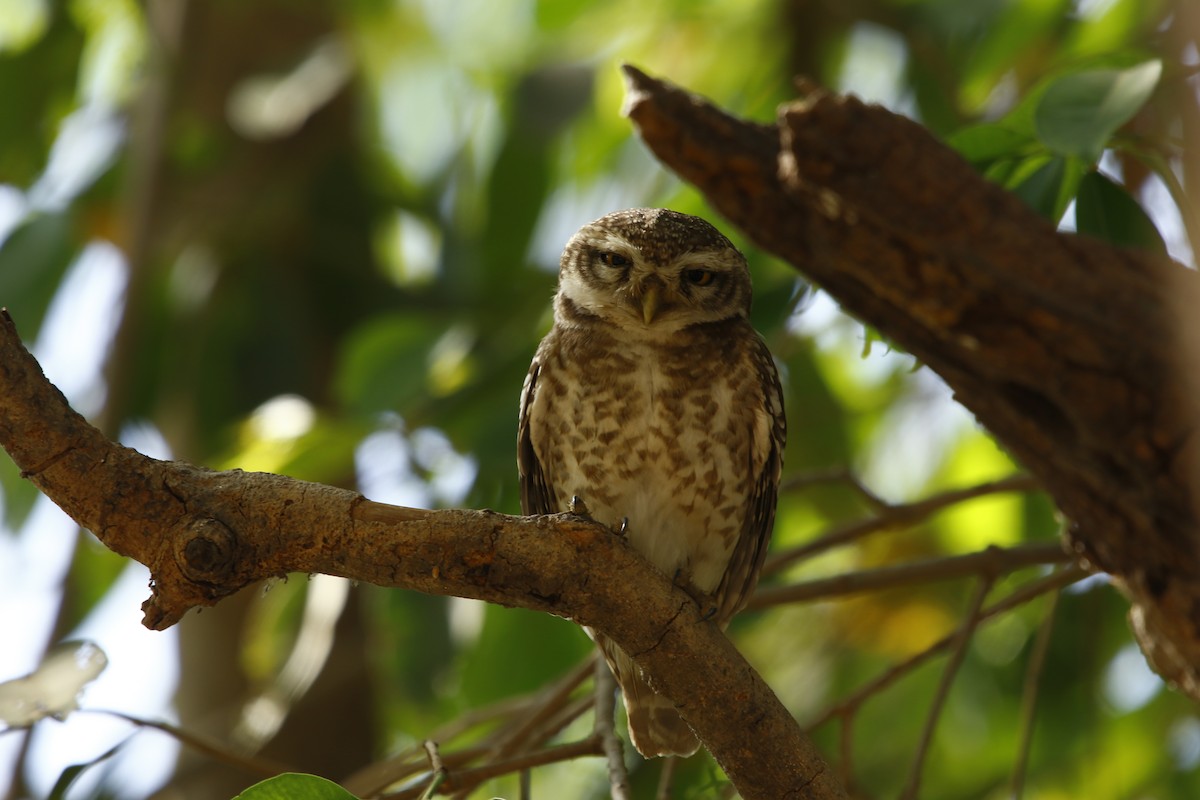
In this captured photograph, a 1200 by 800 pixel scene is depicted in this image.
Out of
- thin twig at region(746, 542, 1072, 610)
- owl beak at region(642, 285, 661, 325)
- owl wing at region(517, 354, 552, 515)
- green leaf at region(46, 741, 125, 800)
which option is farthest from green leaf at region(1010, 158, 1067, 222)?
green leaf at region(46, 741, 125, 800)

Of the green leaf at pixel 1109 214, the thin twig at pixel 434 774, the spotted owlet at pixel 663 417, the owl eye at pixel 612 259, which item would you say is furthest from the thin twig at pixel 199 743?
the green leaf at pixel 1109 214

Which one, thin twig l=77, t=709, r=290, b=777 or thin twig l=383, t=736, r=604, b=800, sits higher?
thin twig l=77, t=709, r=290, b=777

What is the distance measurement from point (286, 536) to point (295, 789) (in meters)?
0.42

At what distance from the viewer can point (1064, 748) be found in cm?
474

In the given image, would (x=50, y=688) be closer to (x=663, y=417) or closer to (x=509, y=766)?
(x=509, y=766)

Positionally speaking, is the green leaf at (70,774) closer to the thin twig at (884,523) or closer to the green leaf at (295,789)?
the green leaf at (295,789)

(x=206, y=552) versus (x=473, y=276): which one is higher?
(x=473, y=276)

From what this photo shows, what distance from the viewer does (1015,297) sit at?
1748mm

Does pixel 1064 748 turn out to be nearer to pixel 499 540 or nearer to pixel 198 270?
pixel 499 540

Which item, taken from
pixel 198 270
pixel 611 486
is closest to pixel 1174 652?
pixel 611 486

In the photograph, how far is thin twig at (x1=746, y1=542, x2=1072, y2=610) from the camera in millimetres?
3438

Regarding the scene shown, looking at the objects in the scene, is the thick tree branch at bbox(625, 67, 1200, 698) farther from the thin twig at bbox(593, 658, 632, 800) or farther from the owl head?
the owl head

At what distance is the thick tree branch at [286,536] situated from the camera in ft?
7.29

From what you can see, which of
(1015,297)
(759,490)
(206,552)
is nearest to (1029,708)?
(759,490)
